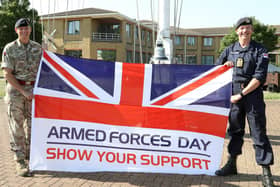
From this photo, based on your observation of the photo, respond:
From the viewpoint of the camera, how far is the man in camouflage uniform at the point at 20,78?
407 centimetres

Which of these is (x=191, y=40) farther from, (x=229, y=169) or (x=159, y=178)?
(x=159, y=178)

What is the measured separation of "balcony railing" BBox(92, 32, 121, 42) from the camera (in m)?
37.6

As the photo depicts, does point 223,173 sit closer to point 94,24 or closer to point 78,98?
point 78,98

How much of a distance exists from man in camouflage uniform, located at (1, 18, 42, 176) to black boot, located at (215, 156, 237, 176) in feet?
8.54

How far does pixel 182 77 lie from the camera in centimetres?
414

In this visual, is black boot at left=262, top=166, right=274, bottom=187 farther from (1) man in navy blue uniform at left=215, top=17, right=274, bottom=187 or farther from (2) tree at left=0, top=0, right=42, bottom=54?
(2) tree at left=0, top=0, right=42, bottom=54

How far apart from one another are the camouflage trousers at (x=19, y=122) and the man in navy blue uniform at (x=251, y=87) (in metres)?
2.80

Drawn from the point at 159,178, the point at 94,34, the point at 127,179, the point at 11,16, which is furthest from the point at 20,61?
the point at 11,16

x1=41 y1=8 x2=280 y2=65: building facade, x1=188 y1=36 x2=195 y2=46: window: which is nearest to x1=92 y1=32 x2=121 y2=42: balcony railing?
x1=41 y1=8 x2=280 y2=65: building facade

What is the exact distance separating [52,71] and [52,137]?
34.6 inches

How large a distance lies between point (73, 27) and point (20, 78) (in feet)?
117

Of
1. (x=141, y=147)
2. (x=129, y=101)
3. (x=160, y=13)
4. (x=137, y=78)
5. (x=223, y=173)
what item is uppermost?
(x=160, y=13)

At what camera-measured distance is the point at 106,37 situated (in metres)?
37.8

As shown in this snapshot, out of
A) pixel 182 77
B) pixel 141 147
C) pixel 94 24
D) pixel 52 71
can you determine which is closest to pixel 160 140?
pixel 141 147
